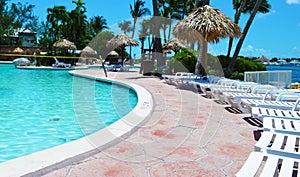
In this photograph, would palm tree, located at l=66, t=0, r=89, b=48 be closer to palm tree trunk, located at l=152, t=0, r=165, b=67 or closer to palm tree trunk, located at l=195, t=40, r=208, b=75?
palm tree trunk, located at l=152, t=0, r=165, b=67

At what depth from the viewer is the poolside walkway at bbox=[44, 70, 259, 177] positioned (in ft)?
10.2

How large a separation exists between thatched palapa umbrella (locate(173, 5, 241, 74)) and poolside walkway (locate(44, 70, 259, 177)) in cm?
563

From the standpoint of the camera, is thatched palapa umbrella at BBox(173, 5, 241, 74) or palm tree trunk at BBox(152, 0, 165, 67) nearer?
thatched palapa umbrella at BBox(173, 5, 241, 74)

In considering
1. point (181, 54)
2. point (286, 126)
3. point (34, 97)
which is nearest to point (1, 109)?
point (34, 97)

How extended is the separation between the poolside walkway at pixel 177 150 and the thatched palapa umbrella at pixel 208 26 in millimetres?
5633

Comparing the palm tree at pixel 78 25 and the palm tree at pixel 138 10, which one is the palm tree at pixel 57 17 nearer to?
the palm tree at pixel 78 25

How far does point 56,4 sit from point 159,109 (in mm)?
39052

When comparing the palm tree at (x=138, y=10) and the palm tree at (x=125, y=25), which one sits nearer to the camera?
the palm tree at (x=138, y=10)

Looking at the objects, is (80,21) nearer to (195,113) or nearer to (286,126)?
(195,113)

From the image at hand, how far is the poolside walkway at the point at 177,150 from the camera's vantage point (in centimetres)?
311

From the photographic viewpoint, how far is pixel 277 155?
266cm

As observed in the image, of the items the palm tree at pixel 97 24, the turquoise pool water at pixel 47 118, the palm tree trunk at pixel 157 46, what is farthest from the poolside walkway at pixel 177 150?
the palm tree at pixel 97 24

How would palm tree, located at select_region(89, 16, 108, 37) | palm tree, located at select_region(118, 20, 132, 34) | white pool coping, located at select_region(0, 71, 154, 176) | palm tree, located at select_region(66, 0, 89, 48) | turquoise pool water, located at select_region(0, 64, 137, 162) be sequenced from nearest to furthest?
1. white pool coping, located at select_region(0, 71, 154, 176)
2. turquoise pool water, located at select_region(0, 64, 137, 162)
3. palm tree, located at select_region(66, 0, 89, 48)
4. palm tree, located at select_region(118, 20, 132, 34)
5. palm tree, located at select_region(89, 16, 108, 37)

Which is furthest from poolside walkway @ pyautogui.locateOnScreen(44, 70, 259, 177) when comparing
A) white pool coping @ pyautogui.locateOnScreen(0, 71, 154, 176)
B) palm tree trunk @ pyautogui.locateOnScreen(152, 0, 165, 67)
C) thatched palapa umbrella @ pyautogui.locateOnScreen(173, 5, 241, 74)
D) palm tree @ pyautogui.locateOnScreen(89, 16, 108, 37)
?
palm tree @ pyautogui.locateOnScreen(89, 16, 108, 37)
